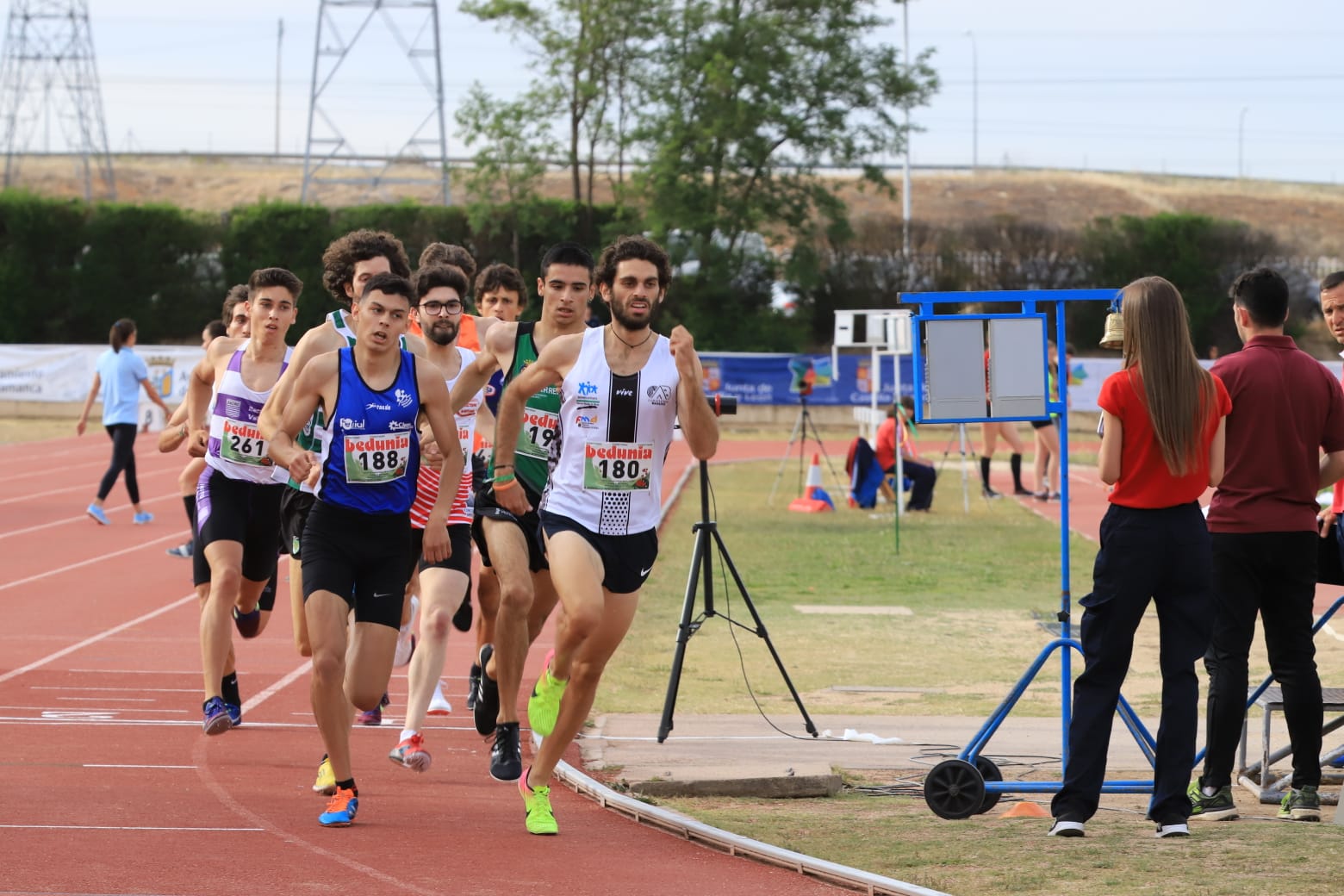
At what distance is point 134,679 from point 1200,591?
6.33 meters

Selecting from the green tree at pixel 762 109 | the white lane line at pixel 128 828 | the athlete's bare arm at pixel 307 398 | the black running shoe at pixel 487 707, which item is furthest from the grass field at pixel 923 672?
the green tree at pixel 762 109

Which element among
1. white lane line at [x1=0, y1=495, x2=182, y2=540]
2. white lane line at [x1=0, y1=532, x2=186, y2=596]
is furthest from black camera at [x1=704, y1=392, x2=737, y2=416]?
white lane line at [x1=0, y1=495, x2=182, y2=540]

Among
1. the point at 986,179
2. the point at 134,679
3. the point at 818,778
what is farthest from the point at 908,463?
the point at 986,179

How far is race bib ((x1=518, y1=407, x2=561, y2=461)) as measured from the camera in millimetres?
7398

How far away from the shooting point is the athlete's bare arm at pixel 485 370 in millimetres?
7594

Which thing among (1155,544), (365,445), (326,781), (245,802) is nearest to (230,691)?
(245,802)

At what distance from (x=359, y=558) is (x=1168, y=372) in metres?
3.02

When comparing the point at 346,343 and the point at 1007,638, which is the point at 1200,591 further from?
the point at 1007,638

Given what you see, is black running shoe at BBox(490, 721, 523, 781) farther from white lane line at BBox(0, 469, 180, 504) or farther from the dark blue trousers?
white lane line at BBox(0, 469, 180, 504)

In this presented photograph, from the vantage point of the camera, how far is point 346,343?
739 centimetres

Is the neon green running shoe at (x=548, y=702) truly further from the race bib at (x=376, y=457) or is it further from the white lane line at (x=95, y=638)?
the white lane line at (x=95, y=638)

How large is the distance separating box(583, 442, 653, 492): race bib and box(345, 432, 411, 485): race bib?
2.37ft

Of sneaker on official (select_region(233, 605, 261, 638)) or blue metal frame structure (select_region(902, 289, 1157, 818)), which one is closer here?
blue metal frame structure (select_region(902, 289, 1157, 818))

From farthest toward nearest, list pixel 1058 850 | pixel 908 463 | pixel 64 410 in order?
1. pixel 64 410
2. pixel 908 463
3. pixel 1058 850
